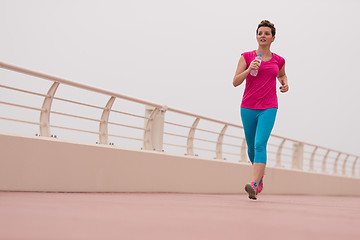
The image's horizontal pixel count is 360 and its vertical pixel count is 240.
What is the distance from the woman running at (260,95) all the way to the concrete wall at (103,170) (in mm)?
1224

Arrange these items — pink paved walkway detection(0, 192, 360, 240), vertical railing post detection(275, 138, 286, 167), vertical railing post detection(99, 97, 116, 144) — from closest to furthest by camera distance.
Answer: pink paved walkway detection(0, 192, 360, 240), vertical railing post detection(99, 97, 116, 144), vertical railing post detection(275, 138, 286, 167)

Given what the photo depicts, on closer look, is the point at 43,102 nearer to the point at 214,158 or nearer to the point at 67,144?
the point at 67,144

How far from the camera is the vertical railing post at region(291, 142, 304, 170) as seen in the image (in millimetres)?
12898

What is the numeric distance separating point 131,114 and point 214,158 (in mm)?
2435

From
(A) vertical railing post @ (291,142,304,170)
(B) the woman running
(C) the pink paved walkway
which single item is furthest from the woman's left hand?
(A) vertical railing post @ (291,142,304,170)

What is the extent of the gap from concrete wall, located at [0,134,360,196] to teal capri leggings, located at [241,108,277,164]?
123 centimetres

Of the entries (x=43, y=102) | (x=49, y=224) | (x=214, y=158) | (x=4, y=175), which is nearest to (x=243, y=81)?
(x=43, y=102)

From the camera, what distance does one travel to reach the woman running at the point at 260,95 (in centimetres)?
619

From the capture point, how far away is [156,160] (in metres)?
7.27

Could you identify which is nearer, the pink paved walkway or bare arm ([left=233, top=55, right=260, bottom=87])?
the pink paved walkway

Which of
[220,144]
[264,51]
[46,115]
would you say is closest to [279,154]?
[220,144]

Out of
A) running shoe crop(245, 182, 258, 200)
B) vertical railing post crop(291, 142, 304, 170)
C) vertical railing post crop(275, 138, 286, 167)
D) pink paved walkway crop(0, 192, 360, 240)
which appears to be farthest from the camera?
vertical railing post crop(291, 142, 304, 170)

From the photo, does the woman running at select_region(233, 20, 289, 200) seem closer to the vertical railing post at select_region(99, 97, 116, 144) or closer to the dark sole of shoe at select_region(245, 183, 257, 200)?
the dark sole of shoe at select_region(245, 183, 257, 200)

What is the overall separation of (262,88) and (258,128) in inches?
15.8
